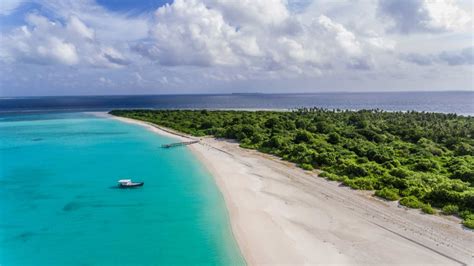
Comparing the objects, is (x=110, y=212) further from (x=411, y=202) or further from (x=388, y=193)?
(x=411, y=202)

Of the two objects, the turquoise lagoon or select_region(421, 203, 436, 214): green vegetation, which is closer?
the turquoise lagoon

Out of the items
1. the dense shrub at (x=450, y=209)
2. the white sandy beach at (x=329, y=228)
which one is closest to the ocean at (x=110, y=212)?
the white sandy beach at (x=329, y=228)

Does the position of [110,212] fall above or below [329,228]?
below

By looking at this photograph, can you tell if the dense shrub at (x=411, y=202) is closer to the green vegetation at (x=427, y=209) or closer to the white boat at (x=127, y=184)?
the green vegetation at (x=427, y=209)

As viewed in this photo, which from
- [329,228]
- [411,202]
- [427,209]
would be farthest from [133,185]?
[427,209]

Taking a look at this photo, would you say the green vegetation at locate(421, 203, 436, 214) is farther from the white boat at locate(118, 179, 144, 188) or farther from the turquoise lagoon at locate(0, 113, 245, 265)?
the white boat at locate(118, 179, 144, 188)

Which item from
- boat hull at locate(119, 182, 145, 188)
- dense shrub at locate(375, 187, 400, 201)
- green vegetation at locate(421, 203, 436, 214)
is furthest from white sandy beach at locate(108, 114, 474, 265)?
boat hull at locate(119, 182, 145, 188)

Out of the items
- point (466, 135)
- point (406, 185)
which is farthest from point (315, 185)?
point (466, 135)

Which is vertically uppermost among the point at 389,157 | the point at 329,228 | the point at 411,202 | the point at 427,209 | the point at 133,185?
the point at 389,157
